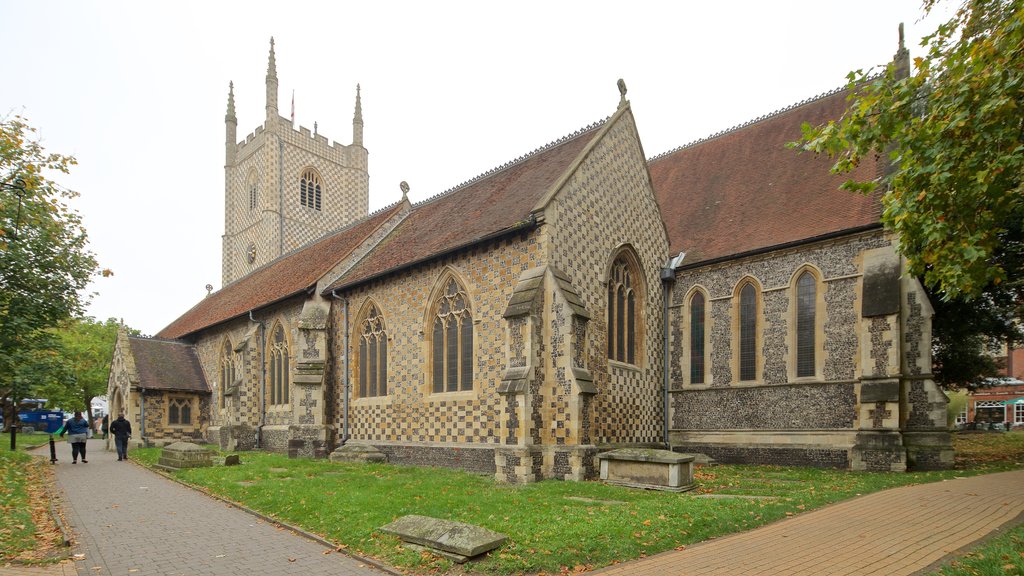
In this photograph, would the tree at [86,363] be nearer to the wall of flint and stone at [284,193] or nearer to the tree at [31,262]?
the wall of flint and stone at [284,193]

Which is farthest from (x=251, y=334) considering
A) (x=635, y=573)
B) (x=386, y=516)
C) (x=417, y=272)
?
(x=635, y=573)

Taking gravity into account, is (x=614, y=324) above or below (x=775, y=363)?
above

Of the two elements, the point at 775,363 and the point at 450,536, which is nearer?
the point at 450,536

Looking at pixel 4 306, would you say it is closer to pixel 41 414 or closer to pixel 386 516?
pixel 386 516

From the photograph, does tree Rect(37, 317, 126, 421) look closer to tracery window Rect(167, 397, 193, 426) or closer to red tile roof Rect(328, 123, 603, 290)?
tracery window Rect(167, 397, 193, 426)

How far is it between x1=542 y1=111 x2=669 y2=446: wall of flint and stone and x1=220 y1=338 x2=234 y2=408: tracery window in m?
18.3

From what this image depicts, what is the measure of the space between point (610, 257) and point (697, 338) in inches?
166

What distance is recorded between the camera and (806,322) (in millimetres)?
15969

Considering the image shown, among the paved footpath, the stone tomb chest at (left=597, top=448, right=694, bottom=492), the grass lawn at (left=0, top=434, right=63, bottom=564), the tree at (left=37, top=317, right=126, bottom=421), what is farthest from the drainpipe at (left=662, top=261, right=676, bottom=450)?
the tree at (left=37, top=317, right=126, bottom=421)

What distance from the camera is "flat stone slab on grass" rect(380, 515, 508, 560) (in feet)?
22.4

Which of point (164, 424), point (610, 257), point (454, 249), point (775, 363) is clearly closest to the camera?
point (454, 249)

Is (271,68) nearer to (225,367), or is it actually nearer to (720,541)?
Answer: (225,367)

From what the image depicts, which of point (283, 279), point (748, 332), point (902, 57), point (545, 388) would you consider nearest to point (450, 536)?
point (545, 388)

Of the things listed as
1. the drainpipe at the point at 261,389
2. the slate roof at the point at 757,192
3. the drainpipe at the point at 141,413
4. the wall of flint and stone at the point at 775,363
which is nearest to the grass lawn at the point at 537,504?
the wall of flint and stone at the point at 775,363
